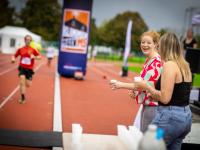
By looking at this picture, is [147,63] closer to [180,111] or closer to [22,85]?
[180,111]

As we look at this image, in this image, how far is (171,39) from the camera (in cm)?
412

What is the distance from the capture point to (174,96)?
13.5 ft

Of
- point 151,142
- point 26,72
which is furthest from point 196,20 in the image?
point 151,142

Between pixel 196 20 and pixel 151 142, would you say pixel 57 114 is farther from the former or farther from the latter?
pixel 196 20

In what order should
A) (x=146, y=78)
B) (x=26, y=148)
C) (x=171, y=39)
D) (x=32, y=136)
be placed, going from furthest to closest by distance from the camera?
(x=32, y=136)
(x=26, y=148)
(x=146, y=78)
(x=171, y=39)

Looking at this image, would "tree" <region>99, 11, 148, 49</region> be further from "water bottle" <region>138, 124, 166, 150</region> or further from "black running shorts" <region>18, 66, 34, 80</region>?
"water bottle" <region>138, 124, 166, 150</region>

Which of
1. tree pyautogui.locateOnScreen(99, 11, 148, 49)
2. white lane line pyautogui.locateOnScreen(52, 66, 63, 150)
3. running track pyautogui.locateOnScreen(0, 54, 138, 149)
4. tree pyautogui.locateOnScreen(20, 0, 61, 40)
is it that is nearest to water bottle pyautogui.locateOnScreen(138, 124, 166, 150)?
white lane line pyautogui.locateOnScreen(52, 66, 63, 150)

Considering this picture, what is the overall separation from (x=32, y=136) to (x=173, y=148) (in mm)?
3149

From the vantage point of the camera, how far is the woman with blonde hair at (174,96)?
4.05 metres

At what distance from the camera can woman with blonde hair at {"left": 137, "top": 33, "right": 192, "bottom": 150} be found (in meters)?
4.05

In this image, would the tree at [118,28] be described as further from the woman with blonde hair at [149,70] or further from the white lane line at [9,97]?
the woman with blonde hair at [149,70]

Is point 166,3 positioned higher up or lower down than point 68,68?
higher up

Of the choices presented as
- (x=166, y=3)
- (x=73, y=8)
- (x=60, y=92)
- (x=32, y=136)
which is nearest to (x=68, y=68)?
(x=73, y=8)

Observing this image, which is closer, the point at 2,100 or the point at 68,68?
the point at 2,100
